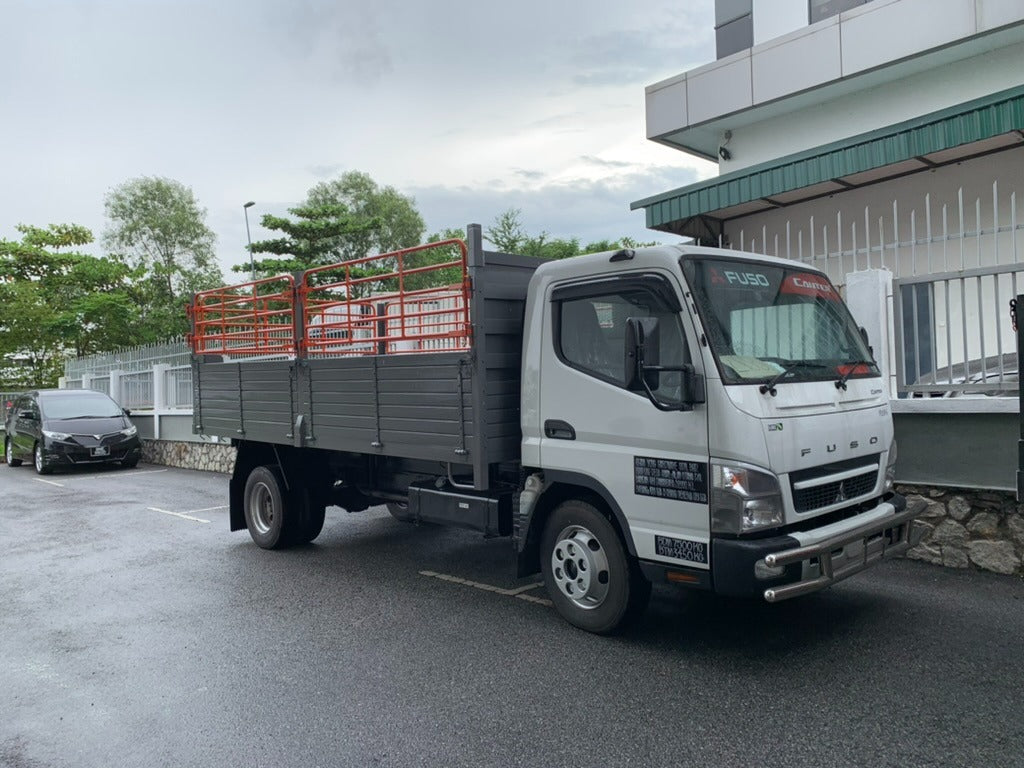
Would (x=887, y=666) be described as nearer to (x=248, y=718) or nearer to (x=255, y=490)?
(x=248, y=718)

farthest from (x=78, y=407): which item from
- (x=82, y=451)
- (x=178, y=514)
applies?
(x=178, y=514)

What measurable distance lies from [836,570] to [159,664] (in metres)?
4.05

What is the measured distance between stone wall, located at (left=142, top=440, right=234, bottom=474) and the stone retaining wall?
→ 11.8m

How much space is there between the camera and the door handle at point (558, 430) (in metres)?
4.96

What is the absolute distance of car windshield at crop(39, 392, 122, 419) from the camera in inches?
632

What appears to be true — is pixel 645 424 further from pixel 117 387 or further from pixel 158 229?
pixel 158 229

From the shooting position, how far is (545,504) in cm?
521

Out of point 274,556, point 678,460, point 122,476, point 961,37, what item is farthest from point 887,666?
point 122,476

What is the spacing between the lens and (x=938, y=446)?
6402mm

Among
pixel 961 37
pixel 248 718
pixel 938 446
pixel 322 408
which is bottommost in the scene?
pixel 248 718

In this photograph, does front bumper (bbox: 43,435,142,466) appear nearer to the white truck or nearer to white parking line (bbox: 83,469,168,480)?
white parking line (bbox: 83,469,168,480)

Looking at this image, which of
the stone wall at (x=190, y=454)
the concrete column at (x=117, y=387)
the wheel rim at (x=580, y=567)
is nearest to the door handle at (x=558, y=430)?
the wheel rim at (x=580, y=567)

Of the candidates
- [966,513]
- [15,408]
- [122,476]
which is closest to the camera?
[966,513]

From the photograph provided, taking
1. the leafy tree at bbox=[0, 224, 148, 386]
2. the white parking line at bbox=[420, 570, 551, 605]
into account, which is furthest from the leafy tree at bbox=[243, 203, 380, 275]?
the white parking line at bbox=[420, 570, 551, 605]
